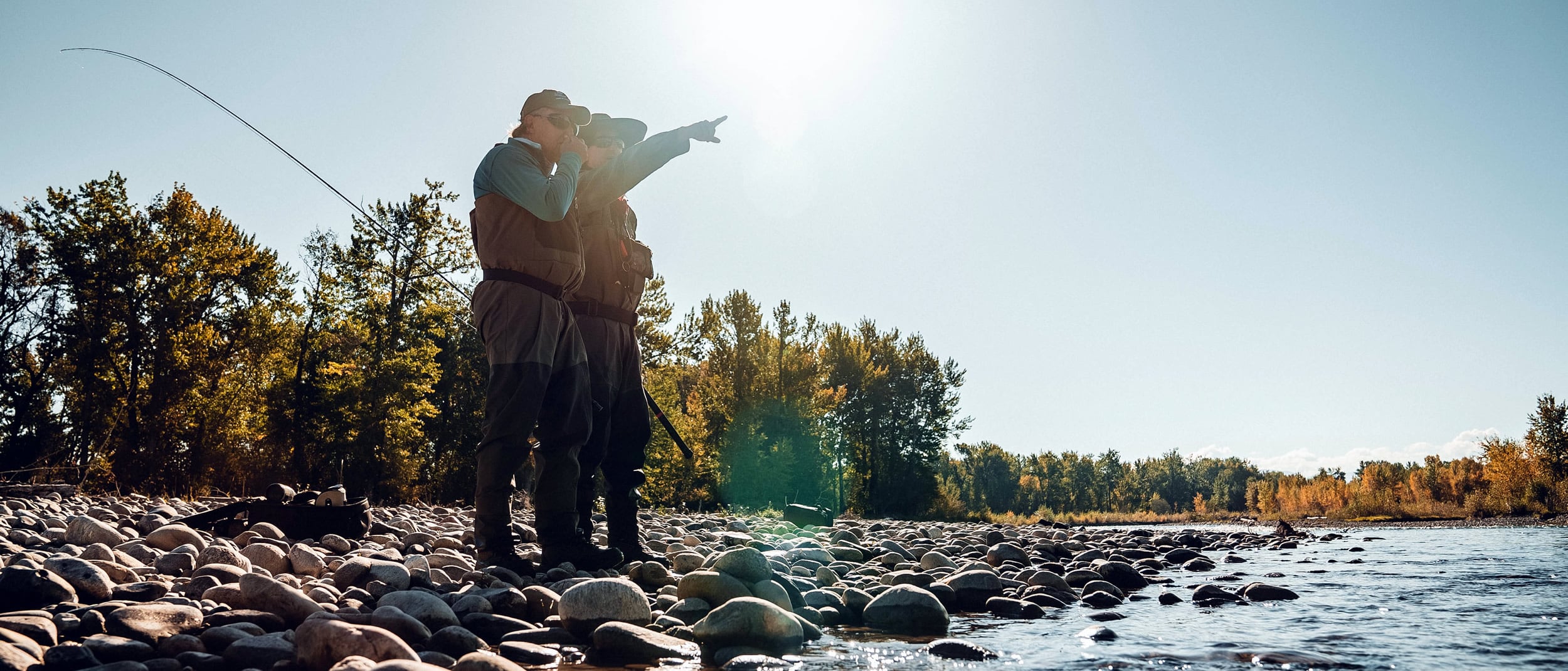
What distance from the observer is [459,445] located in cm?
2558

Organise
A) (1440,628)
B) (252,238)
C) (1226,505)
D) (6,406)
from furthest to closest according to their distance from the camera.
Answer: (1226,505), (252,238), (6,406), (1440,628)

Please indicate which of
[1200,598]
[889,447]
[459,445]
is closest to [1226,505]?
[889,447]

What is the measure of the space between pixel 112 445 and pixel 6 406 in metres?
4.46

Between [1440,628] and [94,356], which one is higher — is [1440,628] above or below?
below

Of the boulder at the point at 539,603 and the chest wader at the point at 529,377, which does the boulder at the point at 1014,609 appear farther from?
the boulder at the point at 539,603

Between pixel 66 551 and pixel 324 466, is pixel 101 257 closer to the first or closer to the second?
pixel 324 466

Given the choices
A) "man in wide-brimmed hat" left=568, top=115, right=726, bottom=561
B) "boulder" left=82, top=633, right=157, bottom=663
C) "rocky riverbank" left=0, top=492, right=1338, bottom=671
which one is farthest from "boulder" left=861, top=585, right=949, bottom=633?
"boulder" left=82, top=633, right=157, bottom=663

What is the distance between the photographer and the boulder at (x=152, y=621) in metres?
2.20

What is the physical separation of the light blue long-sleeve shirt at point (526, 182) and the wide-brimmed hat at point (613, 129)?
2.04 feet

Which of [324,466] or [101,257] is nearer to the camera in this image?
[101,257]

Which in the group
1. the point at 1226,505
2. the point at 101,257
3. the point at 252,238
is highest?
the point at 252,238

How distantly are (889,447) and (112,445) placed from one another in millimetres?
34895

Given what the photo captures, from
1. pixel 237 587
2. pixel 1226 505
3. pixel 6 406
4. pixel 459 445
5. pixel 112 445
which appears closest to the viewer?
pixel 237 587

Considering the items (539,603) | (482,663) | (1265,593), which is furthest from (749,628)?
(1265,593)
